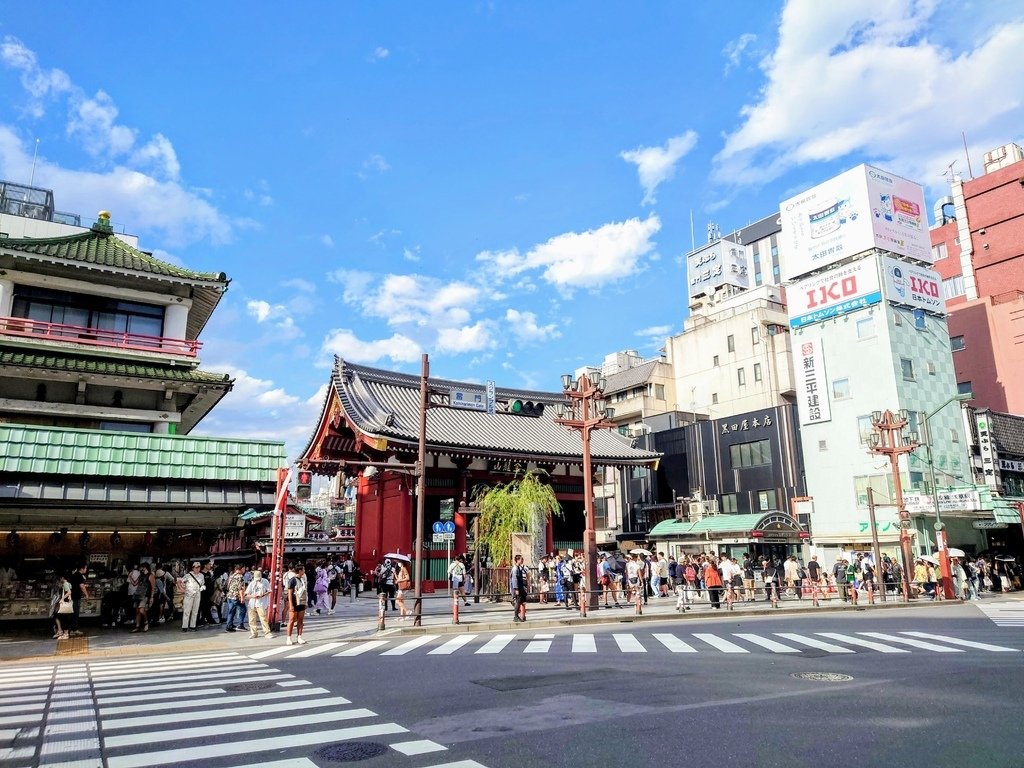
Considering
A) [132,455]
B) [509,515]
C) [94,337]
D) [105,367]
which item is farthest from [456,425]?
[132,455]

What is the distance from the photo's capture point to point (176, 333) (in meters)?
24.5

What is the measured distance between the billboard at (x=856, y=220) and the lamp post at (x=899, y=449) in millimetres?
11832

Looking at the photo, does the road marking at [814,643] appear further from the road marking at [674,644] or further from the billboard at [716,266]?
the billboard at [716,266]

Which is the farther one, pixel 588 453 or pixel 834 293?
pixel 834 293

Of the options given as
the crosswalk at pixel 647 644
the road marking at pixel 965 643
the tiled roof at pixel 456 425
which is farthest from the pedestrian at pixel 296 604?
the road marking at pixel 965 643

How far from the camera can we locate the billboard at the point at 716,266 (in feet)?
296

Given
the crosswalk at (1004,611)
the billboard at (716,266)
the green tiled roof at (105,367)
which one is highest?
the billboard at (716,266)

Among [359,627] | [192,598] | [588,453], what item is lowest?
[359,627]

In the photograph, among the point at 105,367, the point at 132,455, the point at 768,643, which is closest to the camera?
the point at 768,643

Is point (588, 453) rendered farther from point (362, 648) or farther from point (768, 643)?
point (362, 648)

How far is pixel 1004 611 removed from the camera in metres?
22.8

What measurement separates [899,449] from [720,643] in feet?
74.6

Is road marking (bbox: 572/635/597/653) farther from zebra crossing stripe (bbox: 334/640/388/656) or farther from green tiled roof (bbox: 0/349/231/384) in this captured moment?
green tiled roof (bbox: 0/349/231/384)

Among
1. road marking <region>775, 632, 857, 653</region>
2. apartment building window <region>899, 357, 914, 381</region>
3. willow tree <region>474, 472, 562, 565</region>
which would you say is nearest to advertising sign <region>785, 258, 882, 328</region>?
apartment building window <region>899, 357, 914, 381</region>
